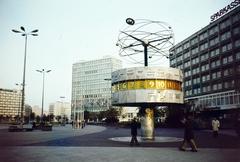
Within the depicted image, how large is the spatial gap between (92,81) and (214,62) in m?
118

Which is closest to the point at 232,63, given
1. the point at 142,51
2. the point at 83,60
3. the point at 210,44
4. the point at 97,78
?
the point at 210,44

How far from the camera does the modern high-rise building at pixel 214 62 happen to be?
69.1m

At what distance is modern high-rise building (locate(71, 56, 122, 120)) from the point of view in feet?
589

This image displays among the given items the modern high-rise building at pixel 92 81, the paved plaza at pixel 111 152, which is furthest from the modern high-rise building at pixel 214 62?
the modern high-rise building at pixel 92 81

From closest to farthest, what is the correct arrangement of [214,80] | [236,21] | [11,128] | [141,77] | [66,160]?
[66,160] < [141,77] < [11,128] < [236,21] < [214,80]

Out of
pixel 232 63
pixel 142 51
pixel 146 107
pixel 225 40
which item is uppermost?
pixel 225 40

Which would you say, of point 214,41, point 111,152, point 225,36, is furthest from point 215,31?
point 111,152

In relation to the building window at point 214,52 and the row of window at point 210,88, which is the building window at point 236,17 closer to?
the building window at point 214,52

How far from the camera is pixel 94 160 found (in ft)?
40.7

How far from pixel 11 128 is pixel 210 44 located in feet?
193

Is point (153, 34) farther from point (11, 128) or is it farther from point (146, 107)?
point (11, 128)

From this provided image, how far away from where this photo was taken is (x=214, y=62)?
3061 inches

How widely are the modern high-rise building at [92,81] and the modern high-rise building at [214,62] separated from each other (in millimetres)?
89427

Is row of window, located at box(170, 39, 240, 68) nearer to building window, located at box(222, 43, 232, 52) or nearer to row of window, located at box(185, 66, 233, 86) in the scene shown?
building window, located at box(222, 43, 232, 52)
